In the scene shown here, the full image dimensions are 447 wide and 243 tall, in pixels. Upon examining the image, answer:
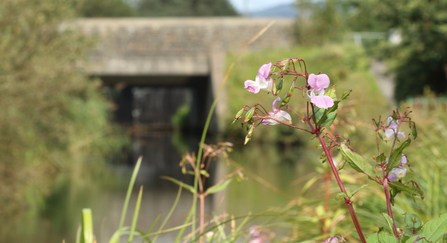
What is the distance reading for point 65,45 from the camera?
9875 millimetres

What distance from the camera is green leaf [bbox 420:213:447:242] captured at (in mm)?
1000

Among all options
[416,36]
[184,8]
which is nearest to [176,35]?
[416,36]

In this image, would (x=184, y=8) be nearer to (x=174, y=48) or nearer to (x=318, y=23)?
(x=174, y=48)

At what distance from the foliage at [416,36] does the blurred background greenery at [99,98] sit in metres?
0.02

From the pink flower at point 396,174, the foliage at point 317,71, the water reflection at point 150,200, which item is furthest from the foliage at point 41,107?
the pink flower at point 396,174

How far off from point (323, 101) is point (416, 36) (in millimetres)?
12146

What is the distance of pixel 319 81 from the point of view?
976 millimetres

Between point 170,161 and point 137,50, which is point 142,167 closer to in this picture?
point 170,161

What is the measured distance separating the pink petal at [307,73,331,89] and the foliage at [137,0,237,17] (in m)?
46.0

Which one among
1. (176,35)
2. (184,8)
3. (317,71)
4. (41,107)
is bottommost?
(41,107)

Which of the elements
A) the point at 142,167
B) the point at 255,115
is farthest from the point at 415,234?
the point at 142,167

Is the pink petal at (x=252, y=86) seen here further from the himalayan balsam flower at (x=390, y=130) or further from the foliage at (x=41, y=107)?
the foliage at (x=41, y=107)

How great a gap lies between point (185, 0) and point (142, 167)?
38158 millimetres

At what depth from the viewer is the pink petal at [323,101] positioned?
95 centimetres
